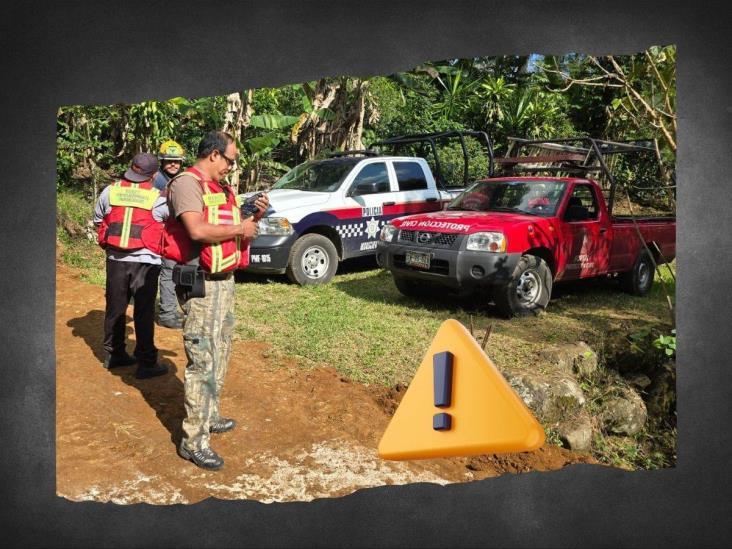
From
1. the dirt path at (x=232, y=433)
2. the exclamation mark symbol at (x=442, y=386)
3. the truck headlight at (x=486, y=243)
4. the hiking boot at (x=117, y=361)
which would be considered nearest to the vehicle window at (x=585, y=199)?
the truck headlight at (x=486, y=243)

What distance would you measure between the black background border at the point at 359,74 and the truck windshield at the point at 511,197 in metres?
0.56

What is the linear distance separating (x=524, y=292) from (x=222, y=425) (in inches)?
56.5

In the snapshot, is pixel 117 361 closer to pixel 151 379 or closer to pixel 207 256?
pixel 151 379

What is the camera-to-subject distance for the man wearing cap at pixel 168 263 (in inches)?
113

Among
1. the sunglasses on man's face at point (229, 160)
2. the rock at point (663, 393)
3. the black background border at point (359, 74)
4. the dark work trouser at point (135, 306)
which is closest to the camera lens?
the sunglasses on man's face at point (229, 160)

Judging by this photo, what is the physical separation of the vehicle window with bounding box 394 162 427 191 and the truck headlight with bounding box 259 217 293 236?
558 millimetres

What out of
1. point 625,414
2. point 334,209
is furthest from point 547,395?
point 334,209

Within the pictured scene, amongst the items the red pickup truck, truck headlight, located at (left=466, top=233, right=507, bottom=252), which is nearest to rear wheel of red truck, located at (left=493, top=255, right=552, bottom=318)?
the red pickup truck

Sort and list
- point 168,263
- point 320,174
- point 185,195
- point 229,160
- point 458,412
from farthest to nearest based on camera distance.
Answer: point 320,174 < point 168,263 < point 458,412 < point 229,160 < point 185,195

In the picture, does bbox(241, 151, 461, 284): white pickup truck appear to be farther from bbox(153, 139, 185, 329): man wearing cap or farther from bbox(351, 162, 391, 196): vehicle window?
bbox(153, 139, 185, 329): man wearing cap

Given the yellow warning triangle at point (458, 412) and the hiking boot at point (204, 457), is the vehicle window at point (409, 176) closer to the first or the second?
the yellow warning triangle at point (458, 412)

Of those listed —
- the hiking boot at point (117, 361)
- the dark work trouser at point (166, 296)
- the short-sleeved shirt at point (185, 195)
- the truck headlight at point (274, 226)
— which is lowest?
the hiking boot at point (117, 361)

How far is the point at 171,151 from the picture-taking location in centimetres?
286

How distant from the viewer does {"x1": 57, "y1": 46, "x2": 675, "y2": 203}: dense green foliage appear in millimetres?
2967
